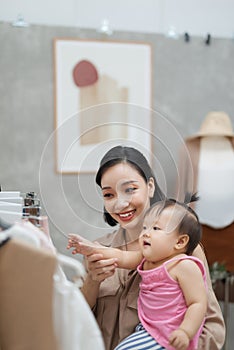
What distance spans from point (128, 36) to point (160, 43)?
23 centimetres

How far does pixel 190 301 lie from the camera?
1.54m

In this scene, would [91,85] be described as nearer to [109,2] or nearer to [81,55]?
[81,55]

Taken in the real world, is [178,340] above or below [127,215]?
below

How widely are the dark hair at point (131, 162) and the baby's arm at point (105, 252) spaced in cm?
11

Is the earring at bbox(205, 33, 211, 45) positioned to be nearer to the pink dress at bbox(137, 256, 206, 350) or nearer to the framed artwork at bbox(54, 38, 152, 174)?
the framed artwork at bbox(54, 38, 152, 174)

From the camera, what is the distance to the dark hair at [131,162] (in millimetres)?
1633

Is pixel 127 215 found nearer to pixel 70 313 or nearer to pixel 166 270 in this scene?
pixel 166 270

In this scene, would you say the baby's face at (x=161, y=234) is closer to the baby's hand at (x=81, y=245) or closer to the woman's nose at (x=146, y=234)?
the woman's nose at (x=146, y=234)

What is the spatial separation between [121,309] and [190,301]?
0.93ft

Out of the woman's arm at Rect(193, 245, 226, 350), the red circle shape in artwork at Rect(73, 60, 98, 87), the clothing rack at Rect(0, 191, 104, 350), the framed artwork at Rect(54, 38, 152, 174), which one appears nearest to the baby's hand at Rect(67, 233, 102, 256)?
the woman's arm at Rect(193, 245, 226, 350)

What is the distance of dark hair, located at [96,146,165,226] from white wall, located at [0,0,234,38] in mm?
2383

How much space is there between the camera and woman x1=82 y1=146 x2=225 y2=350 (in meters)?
1.61

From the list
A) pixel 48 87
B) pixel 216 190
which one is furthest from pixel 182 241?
pixel 48 87

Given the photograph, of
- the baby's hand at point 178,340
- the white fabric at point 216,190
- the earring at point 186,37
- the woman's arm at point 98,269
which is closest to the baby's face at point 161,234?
the woman's arm at point 98,269
